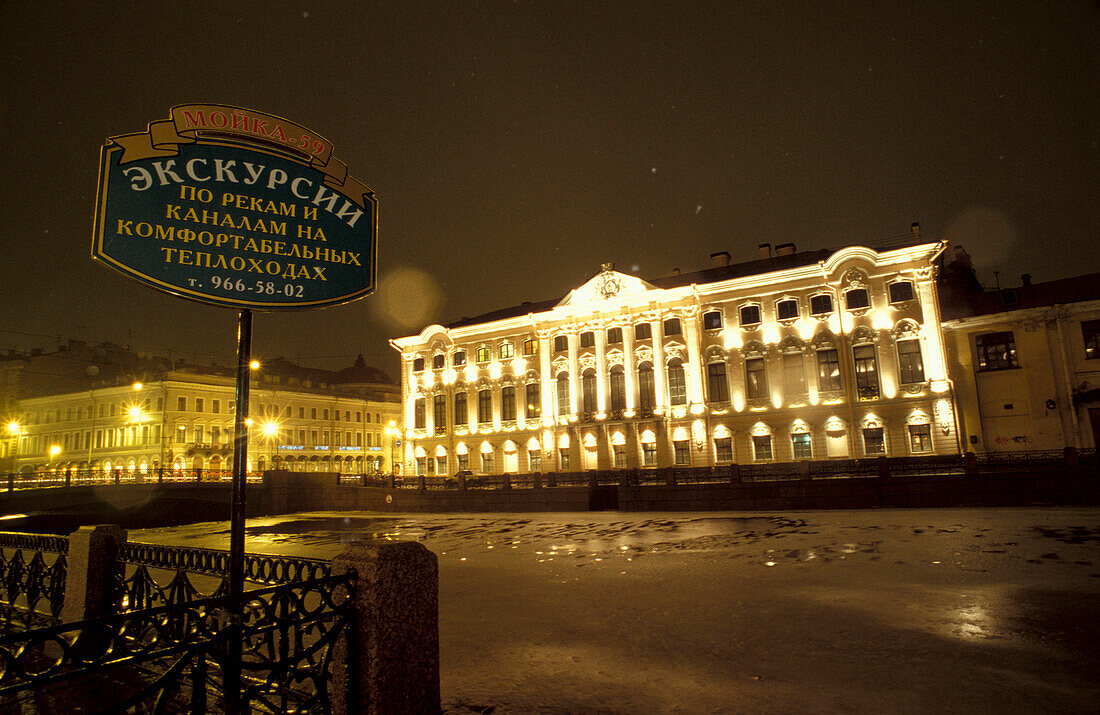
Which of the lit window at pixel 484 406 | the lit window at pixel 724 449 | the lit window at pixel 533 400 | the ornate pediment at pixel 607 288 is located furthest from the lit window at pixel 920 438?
the lit window at pixel 484 406

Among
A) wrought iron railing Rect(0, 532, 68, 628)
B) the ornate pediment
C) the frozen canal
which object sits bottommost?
the frozen canal

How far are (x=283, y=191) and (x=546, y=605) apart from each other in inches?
252

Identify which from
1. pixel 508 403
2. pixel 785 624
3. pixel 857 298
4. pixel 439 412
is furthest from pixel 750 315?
pixel 785 624

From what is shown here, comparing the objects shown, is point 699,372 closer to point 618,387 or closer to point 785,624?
point 618,387

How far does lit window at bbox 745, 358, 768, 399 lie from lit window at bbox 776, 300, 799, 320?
276 centimetres

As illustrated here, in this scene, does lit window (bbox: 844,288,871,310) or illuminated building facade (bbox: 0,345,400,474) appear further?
illuminated building facade (bbox: 0,345,400,474)

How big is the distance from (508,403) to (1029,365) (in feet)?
97.0

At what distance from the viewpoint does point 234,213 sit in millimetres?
4215

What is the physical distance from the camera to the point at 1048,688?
15.5 feet

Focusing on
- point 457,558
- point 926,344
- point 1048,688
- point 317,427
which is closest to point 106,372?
point 317,427

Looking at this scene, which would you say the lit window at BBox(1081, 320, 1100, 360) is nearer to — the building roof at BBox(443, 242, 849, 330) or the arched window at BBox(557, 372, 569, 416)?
the building roof at BBox(443, 242, 849, 330)

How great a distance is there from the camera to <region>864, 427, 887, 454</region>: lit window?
32.1 metres

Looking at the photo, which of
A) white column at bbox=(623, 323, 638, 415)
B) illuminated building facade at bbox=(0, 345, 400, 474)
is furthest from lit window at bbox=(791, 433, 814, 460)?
illuminated building facade at bbox=(0, 345, 400, 474)

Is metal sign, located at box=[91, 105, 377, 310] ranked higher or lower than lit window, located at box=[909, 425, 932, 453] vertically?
higher
